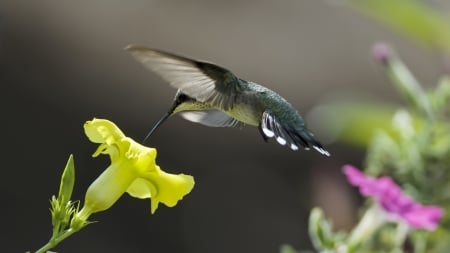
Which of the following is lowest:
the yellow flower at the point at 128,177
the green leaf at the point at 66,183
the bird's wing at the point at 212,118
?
the green leaf at the point at 66,183

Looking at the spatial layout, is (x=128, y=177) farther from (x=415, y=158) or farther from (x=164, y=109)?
(x=164, y=109)

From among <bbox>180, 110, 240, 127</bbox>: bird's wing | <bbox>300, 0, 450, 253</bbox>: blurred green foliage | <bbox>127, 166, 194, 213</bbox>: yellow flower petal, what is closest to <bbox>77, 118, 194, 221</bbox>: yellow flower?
<bbox>127, 166, 194, 213</bbox>: yellow flower petal

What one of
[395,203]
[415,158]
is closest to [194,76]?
[395,203]

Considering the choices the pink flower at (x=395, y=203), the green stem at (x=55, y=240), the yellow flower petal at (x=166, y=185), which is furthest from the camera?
the pink flower at (x=395, y=203)

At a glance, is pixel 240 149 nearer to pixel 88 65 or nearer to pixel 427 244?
pixel 88 65

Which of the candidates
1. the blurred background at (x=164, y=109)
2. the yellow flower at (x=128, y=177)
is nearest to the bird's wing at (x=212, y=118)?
the yellow flower at (x=128, y=177)

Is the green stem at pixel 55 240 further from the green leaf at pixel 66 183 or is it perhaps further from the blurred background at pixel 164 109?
the blurred background at pixel 164 109
